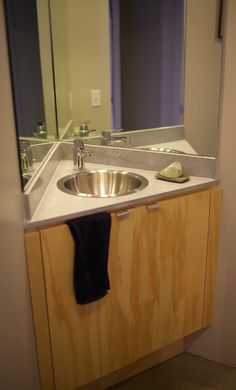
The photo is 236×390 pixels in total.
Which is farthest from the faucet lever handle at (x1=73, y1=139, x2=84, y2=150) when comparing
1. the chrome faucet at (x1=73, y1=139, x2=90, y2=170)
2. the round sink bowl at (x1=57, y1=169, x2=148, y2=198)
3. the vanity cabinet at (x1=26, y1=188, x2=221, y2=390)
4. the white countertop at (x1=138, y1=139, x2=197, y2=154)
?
the vanity cabinet at (x1=26, y1=188, x2=221, y2=390)

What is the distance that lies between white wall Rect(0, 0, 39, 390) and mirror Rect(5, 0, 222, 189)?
449 millimetres

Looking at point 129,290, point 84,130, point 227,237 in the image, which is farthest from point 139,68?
point 129,290

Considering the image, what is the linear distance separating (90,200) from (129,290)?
0.40 meters

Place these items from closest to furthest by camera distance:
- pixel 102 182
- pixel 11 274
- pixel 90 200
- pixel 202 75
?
pixel 11 274, pixel 90 200, pixel 202 75, pixel 102 182

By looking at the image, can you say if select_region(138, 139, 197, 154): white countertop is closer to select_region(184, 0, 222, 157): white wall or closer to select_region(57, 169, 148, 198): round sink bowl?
select_region(184, 0, 222, 157): white wall

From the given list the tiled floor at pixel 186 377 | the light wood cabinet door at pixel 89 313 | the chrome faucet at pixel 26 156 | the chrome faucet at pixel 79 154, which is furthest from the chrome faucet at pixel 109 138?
the tiled floor at pixel 186 377

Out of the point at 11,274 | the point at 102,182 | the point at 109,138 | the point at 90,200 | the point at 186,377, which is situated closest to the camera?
the point at 11,274

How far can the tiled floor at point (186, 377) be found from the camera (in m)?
1.67

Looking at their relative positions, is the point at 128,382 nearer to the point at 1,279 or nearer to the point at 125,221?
the point at 125,221

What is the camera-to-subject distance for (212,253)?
1.62 m

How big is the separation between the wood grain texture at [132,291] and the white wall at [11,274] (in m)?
0.10

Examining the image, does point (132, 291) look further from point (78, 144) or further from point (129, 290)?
point (78, 144)

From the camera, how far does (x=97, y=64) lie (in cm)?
194

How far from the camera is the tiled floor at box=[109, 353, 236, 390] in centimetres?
167
